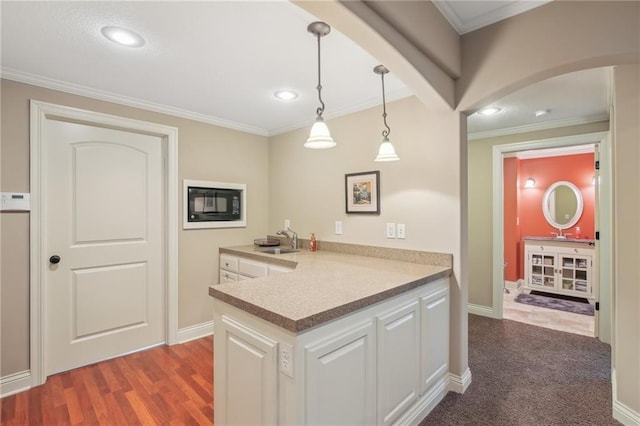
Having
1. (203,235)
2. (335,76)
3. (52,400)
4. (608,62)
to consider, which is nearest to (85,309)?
(52,400)

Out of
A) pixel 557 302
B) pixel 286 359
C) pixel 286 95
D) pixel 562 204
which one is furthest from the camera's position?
pixel 562 204

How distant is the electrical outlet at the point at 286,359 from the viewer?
3.94 ft

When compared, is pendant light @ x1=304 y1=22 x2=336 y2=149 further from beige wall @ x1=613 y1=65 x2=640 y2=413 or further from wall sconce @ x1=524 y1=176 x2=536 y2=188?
wall sconce @ x1=524 y1=176 x2=536 y2=188

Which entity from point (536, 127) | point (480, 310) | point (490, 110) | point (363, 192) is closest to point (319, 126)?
point (363, 192)

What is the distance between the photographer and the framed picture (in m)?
2.76

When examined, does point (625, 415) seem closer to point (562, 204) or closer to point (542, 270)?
point (542, 270)

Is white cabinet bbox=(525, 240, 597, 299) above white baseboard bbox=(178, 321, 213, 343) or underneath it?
above

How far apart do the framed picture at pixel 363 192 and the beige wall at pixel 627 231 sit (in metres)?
1.60

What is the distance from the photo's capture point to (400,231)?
2.58m

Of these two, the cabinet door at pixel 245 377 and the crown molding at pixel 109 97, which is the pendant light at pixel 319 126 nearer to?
the cabinet door at pixel 245 377

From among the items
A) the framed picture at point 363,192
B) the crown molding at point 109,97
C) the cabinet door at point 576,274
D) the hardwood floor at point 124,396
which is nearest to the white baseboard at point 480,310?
the cabinet door at point 576,274

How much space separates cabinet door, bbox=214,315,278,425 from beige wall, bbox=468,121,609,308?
342 cm

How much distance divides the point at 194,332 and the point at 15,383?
53.0 inches

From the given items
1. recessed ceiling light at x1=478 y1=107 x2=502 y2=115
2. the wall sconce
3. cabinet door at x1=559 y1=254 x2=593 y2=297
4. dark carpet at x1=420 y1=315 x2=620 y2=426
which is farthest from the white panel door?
the wall sconce
